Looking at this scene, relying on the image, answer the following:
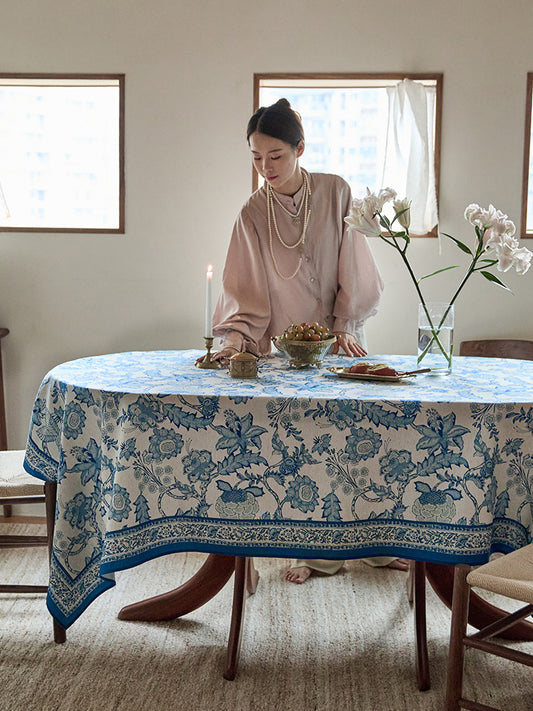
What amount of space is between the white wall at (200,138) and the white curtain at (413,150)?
0.09m

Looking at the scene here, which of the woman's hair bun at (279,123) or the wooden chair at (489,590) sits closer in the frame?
the wooden chair at (489,590)

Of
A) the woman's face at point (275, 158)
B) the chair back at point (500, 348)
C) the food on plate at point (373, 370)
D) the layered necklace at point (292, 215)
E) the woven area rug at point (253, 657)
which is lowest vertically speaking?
the woven area rug at point (253, 657)

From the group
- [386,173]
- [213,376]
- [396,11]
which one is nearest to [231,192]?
[386,173]

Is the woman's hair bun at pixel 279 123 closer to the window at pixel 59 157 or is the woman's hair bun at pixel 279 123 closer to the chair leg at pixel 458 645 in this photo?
the window at pixel 59 157

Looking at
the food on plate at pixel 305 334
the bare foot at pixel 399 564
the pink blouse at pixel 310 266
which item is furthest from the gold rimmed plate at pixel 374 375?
the bare foot at pixel 399 564

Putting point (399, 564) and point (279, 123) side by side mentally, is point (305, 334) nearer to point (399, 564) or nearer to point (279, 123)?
point (279, 123)

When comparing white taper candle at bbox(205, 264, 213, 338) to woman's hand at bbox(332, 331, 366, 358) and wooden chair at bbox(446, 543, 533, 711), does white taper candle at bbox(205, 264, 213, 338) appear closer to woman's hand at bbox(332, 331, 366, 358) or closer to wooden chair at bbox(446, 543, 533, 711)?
woman's hand at bbox(332, 331, 366, 358)

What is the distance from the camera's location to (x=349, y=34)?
3264 millimetres

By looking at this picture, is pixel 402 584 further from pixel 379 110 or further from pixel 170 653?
pixel 379 110

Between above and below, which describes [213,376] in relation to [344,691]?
above

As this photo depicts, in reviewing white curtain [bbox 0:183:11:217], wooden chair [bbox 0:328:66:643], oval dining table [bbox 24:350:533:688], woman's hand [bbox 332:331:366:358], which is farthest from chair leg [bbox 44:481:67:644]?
A: white curtain [bbox 0:183:11:217]

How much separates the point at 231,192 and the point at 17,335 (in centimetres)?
117

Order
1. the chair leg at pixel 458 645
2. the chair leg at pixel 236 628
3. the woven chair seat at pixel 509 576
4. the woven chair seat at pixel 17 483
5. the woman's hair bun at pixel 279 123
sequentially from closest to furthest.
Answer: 1. the woven chair seat at pixel 509 576
2. the chair leg at pixel 458 645
3. the chair leg at pixel 236 628
4. the woven chair seat at pixel 17 483
5. the woman's hair bun at pixel 279 123

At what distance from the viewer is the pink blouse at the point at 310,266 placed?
2664mm
